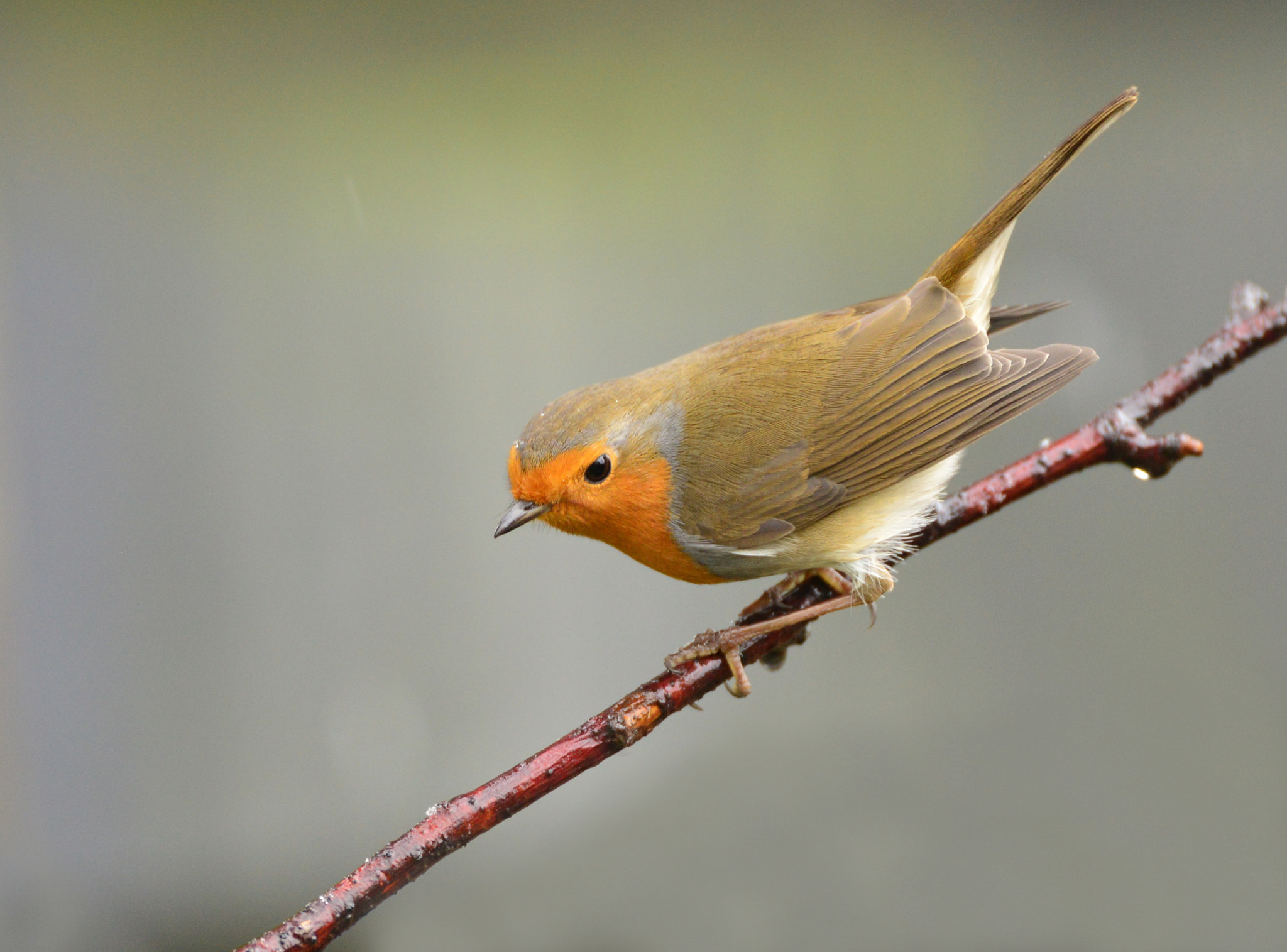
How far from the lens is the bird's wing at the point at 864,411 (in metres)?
1.90

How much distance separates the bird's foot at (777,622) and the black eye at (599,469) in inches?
13.2

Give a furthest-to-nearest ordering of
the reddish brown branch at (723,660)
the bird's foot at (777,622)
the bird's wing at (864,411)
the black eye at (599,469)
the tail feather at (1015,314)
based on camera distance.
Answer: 1. the tail feather at (1015,314)
2. the bird's wing at (864,411)
3. the black eye at (599,469)
4. the bird's foot at (777,622)
5. the reddish brown branch at (723,660)

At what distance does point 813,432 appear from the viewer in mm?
1969

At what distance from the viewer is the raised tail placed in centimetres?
187

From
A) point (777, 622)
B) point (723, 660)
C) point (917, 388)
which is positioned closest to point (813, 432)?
point (917, 388)

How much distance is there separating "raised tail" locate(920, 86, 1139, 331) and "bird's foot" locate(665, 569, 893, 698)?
2.05ft

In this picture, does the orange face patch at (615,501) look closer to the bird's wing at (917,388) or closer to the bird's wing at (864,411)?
the bird's wing at (864,411)

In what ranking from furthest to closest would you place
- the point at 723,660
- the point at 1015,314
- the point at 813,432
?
the point at 1015,314, the point at 813,432, the point at 723,660

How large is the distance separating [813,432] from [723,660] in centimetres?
53

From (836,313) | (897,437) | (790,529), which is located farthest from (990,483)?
(836,313)

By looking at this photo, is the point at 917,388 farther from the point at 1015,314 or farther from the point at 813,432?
the point at 1015,314

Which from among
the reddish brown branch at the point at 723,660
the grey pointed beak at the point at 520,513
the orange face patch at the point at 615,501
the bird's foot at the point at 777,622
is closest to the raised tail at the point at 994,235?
the reddish brown branch at the point at 723,660

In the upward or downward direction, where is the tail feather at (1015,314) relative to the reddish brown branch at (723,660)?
upward

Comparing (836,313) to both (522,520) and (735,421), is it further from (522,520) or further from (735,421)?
(522,520)
